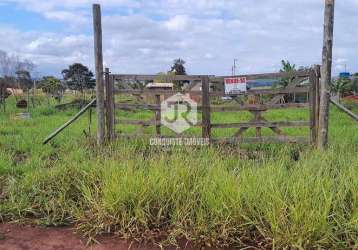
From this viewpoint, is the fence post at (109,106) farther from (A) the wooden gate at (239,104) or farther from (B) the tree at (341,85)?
(B) the tree at (341,85)

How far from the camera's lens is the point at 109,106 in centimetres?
968

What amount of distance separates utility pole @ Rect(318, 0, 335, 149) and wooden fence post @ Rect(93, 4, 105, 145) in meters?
4.21

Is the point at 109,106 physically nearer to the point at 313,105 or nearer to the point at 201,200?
the point at 313,105

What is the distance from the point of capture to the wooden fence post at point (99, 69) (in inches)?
358

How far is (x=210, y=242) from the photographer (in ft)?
13.9

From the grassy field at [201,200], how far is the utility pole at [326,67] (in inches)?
69.8

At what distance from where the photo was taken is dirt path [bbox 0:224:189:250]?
4.45m

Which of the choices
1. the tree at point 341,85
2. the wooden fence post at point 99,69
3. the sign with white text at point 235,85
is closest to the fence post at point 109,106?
the wooden fence post at point 99,69

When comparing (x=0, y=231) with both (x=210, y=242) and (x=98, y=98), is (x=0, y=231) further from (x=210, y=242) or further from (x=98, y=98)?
(x=98, y=98)

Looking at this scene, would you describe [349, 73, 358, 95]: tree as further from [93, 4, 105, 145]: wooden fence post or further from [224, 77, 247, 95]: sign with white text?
[93, 4, 105, 145]: wooden fence post

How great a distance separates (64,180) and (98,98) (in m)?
3.94

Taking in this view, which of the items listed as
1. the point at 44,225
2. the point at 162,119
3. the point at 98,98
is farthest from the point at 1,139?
the point at 44,225

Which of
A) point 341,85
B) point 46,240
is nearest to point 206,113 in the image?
point 46,240

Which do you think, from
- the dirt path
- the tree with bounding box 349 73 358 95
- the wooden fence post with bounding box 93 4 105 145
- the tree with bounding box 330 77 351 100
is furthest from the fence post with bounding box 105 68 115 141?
the tree with bounding box 349 73 358 95
